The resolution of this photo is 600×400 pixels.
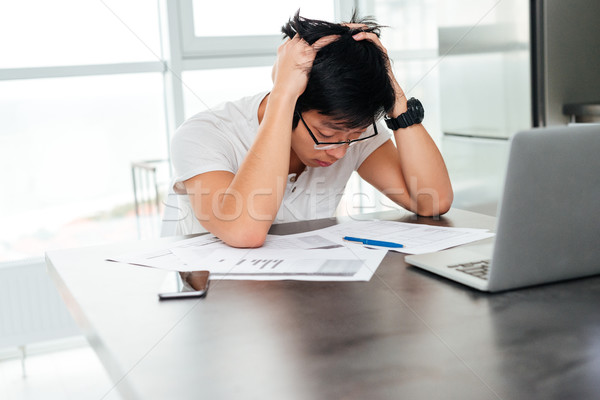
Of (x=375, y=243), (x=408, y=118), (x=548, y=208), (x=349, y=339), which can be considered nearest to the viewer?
(x=349, y=339)

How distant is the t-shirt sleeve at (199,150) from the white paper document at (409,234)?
0.91 feet

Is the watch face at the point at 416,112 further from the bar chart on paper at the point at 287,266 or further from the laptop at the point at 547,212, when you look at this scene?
the laptop at the point at 547,212

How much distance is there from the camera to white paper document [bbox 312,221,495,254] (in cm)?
107

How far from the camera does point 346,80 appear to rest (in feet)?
4.06

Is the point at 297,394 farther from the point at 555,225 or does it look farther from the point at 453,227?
the point at 453,227

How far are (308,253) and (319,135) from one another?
1.20 feet

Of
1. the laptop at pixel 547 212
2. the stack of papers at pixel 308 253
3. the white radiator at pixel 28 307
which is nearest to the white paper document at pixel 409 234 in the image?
the stack of papers at pixel 308 253

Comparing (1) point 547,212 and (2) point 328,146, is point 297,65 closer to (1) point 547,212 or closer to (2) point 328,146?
(2) point 328,146

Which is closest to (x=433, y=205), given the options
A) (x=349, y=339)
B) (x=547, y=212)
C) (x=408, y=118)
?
(x=408, y=118)

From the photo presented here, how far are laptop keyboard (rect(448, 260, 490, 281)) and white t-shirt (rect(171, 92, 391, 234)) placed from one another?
615 mm

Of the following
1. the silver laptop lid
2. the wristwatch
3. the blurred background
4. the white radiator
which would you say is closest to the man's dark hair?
the wristwatch

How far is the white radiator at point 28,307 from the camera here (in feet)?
8.06

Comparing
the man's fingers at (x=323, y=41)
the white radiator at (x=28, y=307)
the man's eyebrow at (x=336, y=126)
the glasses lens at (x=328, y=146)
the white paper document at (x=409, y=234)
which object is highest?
the man's fingers at (x=323, y=41)

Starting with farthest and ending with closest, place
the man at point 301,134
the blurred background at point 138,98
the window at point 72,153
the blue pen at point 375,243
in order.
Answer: the window at point 72,153, the blurred background at point 138,98, the man at point 301,134, the blue pen at point 375,243
